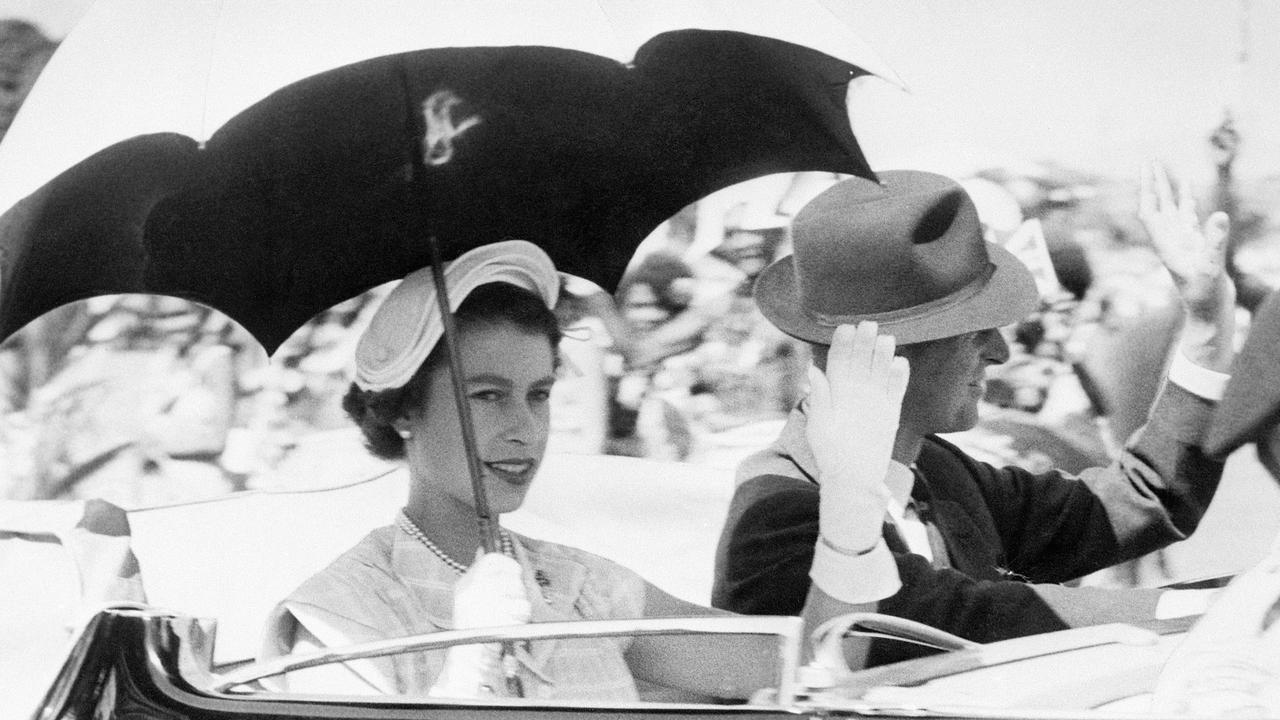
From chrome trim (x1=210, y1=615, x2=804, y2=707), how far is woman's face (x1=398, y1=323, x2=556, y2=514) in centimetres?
22

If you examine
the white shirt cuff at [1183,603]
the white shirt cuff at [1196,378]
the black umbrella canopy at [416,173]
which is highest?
the black umbrella canopy at [416,173]

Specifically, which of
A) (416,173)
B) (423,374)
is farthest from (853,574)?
(416,173)

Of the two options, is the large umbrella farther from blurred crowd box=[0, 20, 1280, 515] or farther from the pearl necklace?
the pearl necklace

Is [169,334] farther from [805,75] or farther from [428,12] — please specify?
[805,75]

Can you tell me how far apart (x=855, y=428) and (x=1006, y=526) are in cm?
29

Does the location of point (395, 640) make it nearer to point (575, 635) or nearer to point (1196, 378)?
point (575, 635)

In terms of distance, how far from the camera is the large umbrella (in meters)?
2.29

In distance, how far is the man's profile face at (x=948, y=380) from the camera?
2373 millimetres

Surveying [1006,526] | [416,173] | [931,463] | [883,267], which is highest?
[416,173]

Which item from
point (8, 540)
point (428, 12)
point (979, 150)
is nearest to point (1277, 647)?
point (979, 150)

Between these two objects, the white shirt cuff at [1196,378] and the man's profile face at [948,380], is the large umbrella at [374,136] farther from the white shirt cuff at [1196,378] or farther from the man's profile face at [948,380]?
the white shirt cuff at [1196,378]

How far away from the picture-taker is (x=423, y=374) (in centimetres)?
244

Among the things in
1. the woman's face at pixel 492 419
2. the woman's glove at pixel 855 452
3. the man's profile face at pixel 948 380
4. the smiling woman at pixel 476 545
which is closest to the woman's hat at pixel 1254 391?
the man's profile face at pixel 948 380

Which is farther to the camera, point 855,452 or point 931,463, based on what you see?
point 931,463
